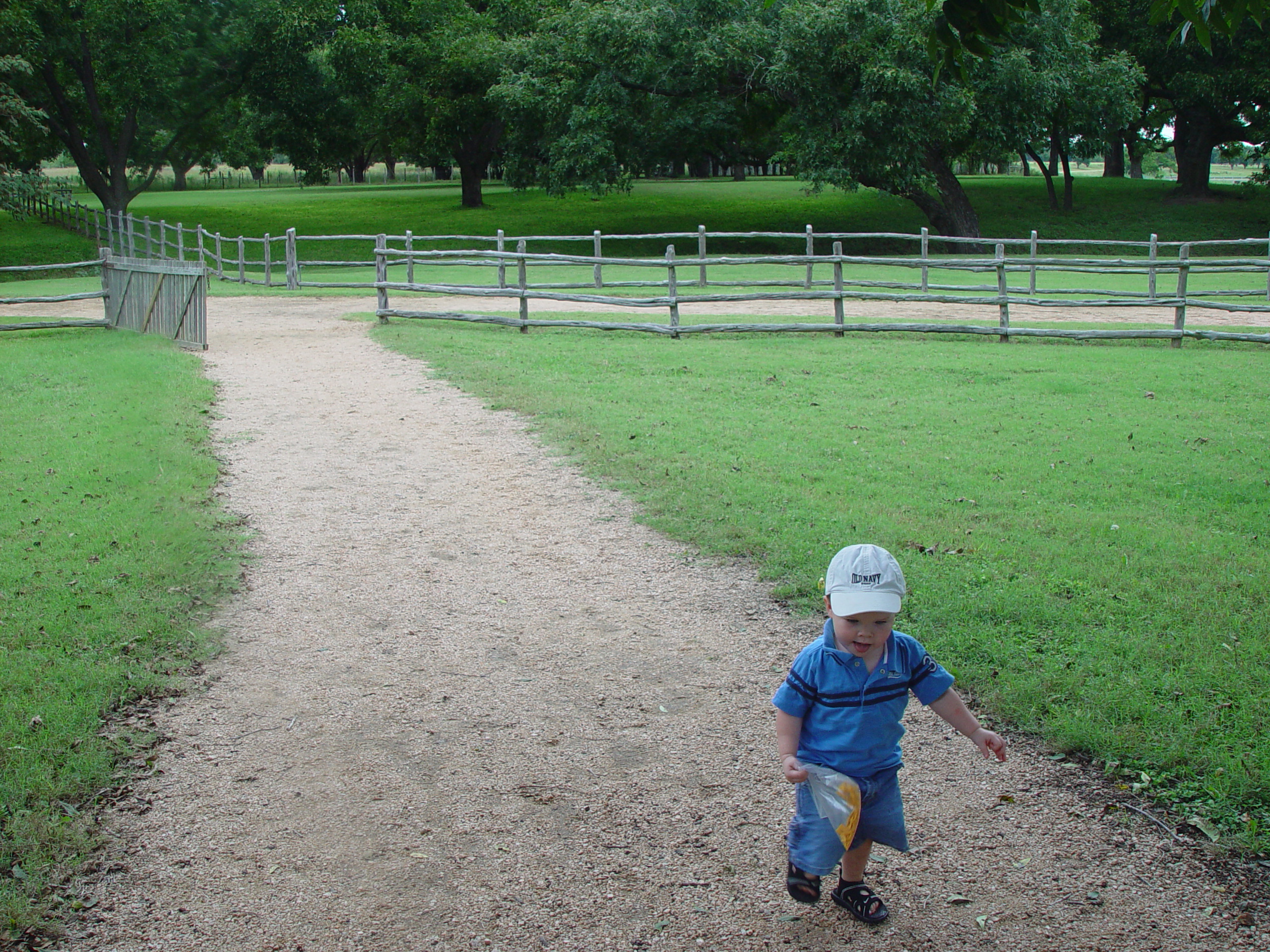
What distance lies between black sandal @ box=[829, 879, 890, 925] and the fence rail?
12685 millimetres

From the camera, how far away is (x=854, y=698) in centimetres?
289

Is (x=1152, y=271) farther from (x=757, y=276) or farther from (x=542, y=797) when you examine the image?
(x=542, y=797)

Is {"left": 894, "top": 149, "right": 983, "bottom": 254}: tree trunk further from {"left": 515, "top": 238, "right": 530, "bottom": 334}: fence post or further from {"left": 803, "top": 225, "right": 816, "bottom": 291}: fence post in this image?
{"left": 515, "top": 238, "right": 530, "bottom": 334}: fence post

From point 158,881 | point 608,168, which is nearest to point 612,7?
point 608,168

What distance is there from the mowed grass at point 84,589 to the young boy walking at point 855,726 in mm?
2050

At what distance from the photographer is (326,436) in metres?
9.30

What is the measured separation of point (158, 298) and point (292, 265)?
1026cm

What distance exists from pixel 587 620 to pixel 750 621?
30.1 inches

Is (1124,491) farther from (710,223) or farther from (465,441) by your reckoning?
(710,223)

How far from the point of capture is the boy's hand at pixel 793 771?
2.78 meters

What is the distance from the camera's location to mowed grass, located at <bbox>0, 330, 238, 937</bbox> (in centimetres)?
347

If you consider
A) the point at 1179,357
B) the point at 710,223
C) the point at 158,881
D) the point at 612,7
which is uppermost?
the point at 612,7

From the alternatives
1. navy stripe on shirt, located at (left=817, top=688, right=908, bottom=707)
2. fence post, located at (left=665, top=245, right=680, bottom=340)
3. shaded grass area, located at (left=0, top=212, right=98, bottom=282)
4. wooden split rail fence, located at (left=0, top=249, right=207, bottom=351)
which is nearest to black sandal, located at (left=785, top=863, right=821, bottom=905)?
navy stripe on shirt, located at (left=817, top=688, right=908, bottom=707)

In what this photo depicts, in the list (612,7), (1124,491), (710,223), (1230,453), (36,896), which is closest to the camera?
(36,896)
